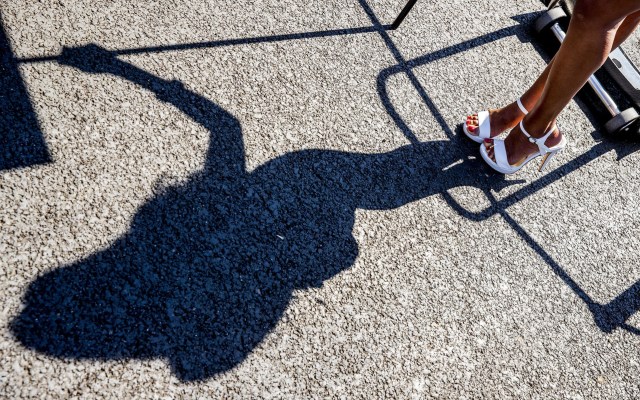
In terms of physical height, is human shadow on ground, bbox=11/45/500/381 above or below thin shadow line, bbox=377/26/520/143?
below

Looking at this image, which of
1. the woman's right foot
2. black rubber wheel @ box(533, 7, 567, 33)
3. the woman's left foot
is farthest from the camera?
black rubber wheel @ box(533, 7, 567, 33)

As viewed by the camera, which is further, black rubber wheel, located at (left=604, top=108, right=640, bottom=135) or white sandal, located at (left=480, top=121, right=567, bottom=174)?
black rubber wheel, located at (left=604, top=108, right=640, bottom=135)

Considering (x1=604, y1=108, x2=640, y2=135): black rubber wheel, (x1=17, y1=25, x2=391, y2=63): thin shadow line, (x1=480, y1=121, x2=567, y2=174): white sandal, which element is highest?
(x1=604, y1=108, x2=640, y2=135): black rubber wheel

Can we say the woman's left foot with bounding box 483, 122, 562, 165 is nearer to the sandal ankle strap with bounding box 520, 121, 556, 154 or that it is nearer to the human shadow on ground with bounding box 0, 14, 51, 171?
the sandal ankle strap with bounding box 520, 121, 556, 154

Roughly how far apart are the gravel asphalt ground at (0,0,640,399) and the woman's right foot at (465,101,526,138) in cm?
10

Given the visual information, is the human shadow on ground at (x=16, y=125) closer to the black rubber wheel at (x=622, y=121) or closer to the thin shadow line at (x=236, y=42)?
the thin shadow line at (x=236, y=42)

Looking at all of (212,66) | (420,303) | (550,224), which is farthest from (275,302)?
(550,224)

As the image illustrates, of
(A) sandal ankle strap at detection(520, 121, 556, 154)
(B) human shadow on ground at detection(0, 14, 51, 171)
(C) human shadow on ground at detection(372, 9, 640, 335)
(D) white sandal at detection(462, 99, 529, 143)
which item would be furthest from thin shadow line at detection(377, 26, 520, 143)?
(B) human shadow on ground at detection(0, 14, 51, 171)

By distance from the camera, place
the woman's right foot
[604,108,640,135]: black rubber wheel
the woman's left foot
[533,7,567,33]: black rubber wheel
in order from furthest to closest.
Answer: [533,7,567,33]: black rubber wheel
[604,108,640,135]: black rubber wheel
the woman's right foot
the woman's left foot

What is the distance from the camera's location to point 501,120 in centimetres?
291

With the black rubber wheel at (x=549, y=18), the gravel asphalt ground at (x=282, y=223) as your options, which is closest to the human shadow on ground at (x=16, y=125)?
the gravel asphalt ground at (x=282, y=223)

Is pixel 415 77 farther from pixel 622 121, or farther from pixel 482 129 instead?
pixel 622 121

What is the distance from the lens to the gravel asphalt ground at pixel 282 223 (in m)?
1.96

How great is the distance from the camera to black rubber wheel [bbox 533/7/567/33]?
11.9ft
